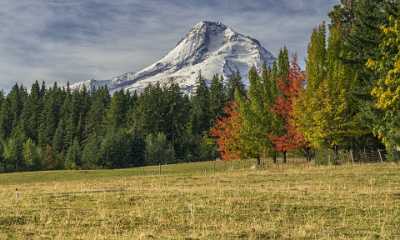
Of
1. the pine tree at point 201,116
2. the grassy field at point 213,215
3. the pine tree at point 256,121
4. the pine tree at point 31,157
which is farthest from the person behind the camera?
the pine tree at point 201,116

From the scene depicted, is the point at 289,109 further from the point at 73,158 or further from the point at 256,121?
the point at 73,158

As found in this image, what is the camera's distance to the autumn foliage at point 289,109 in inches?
2213

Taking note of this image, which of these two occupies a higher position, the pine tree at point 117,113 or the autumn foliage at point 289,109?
the pine tree at point 117,113

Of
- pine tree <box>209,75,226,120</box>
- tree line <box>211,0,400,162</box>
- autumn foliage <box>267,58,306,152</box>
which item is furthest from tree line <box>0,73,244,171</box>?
autumn foliage <box>267,58,306,152</box>

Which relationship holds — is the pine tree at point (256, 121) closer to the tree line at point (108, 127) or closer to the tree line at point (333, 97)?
the tree line at point (333, 97)

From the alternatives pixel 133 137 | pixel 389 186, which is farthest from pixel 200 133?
pixel 389 186

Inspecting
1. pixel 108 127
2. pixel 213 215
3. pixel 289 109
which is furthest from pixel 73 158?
pixel 213 215

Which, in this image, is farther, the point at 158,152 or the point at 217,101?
the point at 217,101

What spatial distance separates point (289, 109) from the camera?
5872cm

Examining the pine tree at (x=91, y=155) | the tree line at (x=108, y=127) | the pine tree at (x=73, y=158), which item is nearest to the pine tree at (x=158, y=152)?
the tree line at (x=108, y=127)

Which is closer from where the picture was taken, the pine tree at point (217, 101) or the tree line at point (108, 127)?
the tree line at point (108, 127)

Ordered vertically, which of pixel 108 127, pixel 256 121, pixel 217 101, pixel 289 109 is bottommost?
pixel 256 121

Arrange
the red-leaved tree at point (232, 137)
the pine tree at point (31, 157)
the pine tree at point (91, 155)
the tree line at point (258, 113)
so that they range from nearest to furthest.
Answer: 1. the tree line at point (258, 113)
2. the red-leaved tree at point (232, 137)
3. the pine tree at point (91, 155)
4. the pine tree at point (31, 157)

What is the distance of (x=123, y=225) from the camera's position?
1672 centimetres
